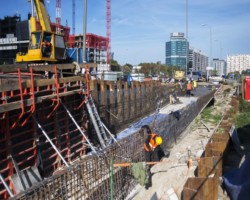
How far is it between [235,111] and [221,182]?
13957mm

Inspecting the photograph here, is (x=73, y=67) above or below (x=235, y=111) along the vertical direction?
above

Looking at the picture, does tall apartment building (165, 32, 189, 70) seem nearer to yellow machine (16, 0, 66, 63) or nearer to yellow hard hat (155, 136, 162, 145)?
yellow machine (16, 0, 66, 63)

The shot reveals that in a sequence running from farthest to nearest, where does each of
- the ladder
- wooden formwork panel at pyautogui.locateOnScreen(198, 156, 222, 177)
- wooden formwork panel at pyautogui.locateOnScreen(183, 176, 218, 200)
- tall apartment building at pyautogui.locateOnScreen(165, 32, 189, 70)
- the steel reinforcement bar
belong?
tall apartment building at pyautogui.locateOnScreen(165, 32, 189, 70)
the ladder
wooden formwork panel at pyautogui.locateOnScreen(198, 156, 222, 177)
wooden formwork panel at pyautogui.locateOnScreen(183, 176, 218, 200)
the steel reinforcement bar

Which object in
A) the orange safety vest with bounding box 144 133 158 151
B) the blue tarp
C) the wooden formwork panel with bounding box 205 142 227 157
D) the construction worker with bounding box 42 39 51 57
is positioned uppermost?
the construction worker with bounding box 42 39 51 57

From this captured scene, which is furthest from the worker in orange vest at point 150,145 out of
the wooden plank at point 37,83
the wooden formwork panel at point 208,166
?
the wooden plank at point 37,83

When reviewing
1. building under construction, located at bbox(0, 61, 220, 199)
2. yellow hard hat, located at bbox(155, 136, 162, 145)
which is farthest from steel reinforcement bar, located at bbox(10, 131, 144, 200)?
yellow hard hat, located at bbox(155, 136, 162, 145)

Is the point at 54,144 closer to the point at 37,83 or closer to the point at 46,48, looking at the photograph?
the point at 37,83

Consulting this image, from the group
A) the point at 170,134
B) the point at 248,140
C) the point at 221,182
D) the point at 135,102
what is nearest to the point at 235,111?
the point at 248,140

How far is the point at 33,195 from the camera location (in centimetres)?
533

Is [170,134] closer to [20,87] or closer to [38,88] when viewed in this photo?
[38,88]

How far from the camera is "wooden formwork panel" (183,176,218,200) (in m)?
7.32

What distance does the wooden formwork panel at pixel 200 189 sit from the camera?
24.0 feet

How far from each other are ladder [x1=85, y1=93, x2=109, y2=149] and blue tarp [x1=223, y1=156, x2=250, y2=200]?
13.9 feet

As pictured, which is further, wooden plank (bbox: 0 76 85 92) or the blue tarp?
the blue tarp
